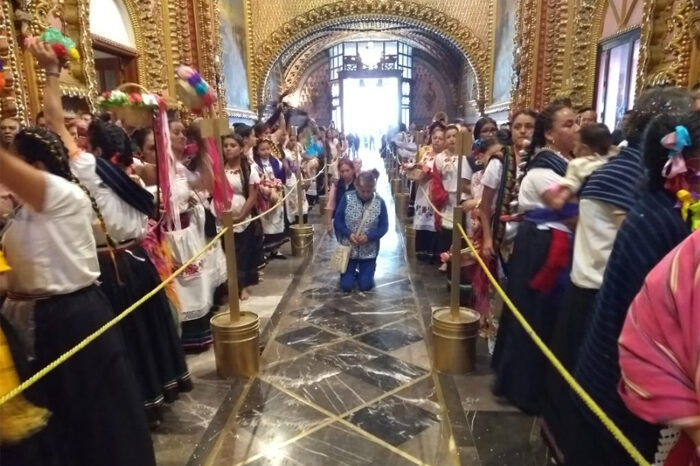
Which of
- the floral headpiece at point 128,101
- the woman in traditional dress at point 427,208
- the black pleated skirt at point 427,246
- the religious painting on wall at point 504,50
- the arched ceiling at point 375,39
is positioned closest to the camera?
the floral headpiece at point 128,101

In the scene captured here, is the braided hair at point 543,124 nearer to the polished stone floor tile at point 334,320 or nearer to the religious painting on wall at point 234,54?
the polished stone floor tile at point 334,320

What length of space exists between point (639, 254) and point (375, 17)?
37.2 ft

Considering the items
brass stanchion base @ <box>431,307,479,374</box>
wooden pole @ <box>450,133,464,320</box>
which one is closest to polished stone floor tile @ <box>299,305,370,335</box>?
brass stanchion base @ <box>431,307,479,374</box>

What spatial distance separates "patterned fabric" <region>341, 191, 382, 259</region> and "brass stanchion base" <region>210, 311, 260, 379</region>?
1894 millimetres

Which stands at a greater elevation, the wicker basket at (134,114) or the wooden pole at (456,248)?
the wicker basket at (134,114)

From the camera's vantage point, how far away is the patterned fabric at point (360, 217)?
16.2ft

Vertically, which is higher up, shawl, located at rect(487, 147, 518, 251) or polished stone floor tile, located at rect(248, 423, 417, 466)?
shawl, located at rect(487, 147, 518, 251)

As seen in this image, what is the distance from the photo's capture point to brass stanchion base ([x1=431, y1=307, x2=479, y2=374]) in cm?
321

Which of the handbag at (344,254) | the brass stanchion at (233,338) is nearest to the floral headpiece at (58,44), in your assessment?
the brass stanchion at (233,338)

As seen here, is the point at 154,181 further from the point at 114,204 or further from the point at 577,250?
the point at 577,250

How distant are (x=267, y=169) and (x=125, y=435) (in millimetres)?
4182

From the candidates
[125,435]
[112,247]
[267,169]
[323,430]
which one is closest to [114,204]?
[112,247]

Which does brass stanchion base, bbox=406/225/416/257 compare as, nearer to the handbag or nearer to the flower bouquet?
the handbag

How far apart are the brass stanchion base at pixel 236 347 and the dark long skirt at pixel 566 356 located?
1796 mm
